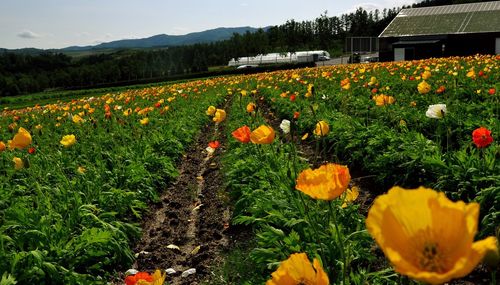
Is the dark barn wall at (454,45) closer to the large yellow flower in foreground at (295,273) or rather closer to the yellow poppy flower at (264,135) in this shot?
the yellow poppy flower at (264,135)

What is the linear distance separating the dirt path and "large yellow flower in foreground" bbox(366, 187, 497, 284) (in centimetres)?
306

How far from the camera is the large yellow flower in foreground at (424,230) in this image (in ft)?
3.12

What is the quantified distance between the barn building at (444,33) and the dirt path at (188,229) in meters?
33.6

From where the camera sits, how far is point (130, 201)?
17.0 ft

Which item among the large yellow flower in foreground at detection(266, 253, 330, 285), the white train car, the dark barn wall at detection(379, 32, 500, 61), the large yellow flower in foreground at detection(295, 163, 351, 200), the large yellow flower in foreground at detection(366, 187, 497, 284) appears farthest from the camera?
the white train car

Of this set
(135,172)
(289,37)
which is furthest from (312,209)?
(289,37)

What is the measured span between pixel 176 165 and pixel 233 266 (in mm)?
4288

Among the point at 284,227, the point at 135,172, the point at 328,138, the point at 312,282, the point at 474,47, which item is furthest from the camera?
the point at 474,47

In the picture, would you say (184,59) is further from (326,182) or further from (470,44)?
(326,182)

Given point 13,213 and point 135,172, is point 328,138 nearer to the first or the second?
point 135,172

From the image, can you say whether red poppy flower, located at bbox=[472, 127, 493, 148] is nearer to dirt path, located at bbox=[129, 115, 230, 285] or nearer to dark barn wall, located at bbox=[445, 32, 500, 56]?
dirt path, located at bbox=[129, 115, 230, 285]

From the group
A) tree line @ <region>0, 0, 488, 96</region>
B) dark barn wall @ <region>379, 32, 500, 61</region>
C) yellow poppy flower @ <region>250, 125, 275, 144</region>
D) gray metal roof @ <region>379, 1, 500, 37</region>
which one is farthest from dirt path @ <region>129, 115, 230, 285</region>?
tree line @ <region>0, 0, 488, 96</region>

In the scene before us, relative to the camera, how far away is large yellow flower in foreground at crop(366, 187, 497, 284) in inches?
37.5

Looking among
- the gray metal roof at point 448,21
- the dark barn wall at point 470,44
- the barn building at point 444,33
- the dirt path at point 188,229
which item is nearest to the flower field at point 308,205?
the dirt path at point 188,229
